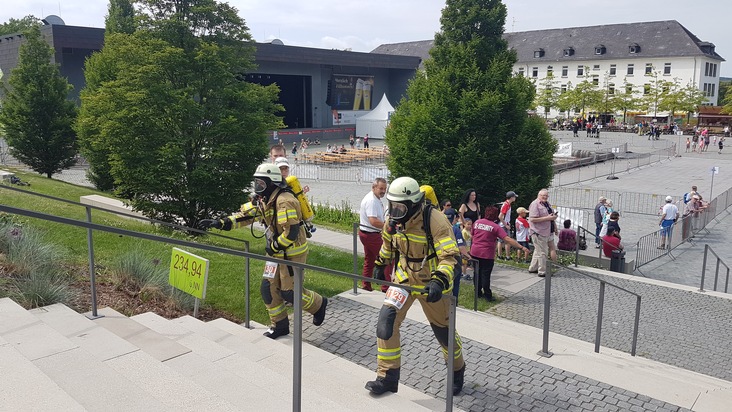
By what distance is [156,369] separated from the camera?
14.2 ft

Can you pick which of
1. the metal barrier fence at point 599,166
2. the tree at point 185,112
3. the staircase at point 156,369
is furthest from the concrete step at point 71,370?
the metal barrier fence at point 599,166

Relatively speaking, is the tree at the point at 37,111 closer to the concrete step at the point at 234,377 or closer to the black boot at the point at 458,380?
the concrete step at the point at 234,377

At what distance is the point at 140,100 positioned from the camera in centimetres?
1116

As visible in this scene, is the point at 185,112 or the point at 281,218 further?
the point at 185,112

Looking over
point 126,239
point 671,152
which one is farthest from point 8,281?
point 671,152

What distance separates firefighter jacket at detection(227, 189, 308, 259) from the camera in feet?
21.0

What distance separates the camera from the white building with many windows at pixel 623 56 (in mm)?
73938

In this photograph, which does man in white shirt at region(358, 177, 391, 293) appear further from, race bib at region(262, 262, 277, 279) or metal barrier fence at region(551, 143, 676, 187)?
metal barrier fence at region(551, 143, 676, 187)

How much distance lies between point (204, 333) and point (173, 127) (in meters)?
6.65

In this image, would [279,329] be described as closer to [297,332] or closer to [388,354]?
[388,354]

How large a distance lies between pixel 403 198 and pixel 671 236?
1440cm

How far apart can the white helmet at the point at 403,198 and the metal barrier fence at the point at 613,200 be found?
18.7 m

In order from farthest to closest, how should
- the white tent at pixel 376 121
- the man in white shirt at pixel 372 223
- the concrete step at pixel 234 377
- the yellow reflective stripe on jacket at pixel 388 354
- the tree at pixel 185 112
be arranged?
1. the white tent at pixel 376 121
2. the tree at pixel 185 112
3. the man in white shirt at pixel 372 223
4. the yellow reflective stripe on jacket at pixel 388 354
5. the concrete step at pixel 234 377

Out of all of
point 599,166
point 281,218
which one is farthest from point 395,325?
point 599,166
